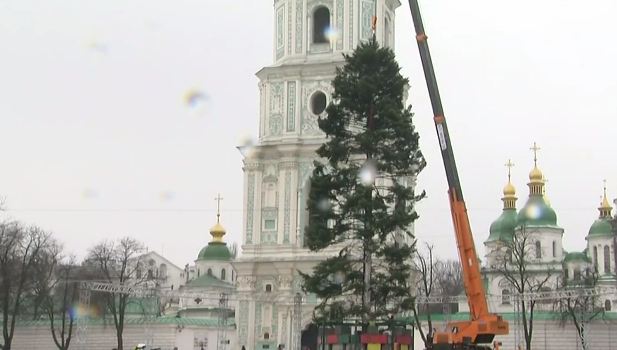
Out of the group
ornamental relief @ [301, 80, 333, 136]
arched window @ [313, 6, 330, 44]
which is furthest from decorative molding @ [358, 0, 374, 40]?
ornamental relief @ [301, 80, 333, 136]

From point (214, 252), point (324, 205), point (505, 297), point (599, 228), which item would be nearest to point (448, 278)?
point (599, 228)

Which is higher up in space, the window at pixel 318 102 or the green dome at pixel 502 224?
the window at pixel 318 102

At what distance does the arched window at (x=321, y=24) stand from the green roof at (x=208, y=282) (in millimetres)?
35335

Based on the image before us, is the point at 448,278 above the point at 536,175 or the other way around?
the other way around

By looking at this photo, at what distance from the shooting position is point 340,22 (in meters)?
50.2

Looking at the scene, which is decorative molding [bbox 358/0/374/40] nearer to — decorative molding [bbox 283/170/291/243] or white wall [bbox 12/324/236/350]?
decorative molding [bbox 283/170/291/243]

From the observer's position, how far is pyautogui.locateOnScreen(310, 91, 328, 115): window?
4991 centimetres

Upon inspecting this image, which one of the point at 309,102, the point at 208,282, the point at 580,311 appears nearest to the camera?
the point at 309,102

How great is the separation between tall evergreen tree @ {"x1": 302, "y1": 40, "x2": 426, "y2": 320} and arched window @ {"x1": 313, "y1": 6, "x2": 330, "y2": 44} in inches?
Result: 796

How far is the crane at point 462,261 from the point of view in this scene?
25688 mm

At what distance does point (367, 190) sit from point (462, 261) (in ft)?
12.6

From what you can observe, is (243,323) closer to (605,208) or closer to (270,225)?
(270,225)

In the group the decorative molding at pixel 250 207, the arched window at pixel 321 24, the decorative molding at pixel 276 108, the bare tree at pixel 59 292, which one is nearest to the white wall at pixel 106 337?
the bare tree at pixel 59 292

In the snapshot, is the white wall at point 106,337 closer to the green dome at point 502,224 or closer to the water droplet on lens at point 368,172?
the water droplet on lens at point 368,172
